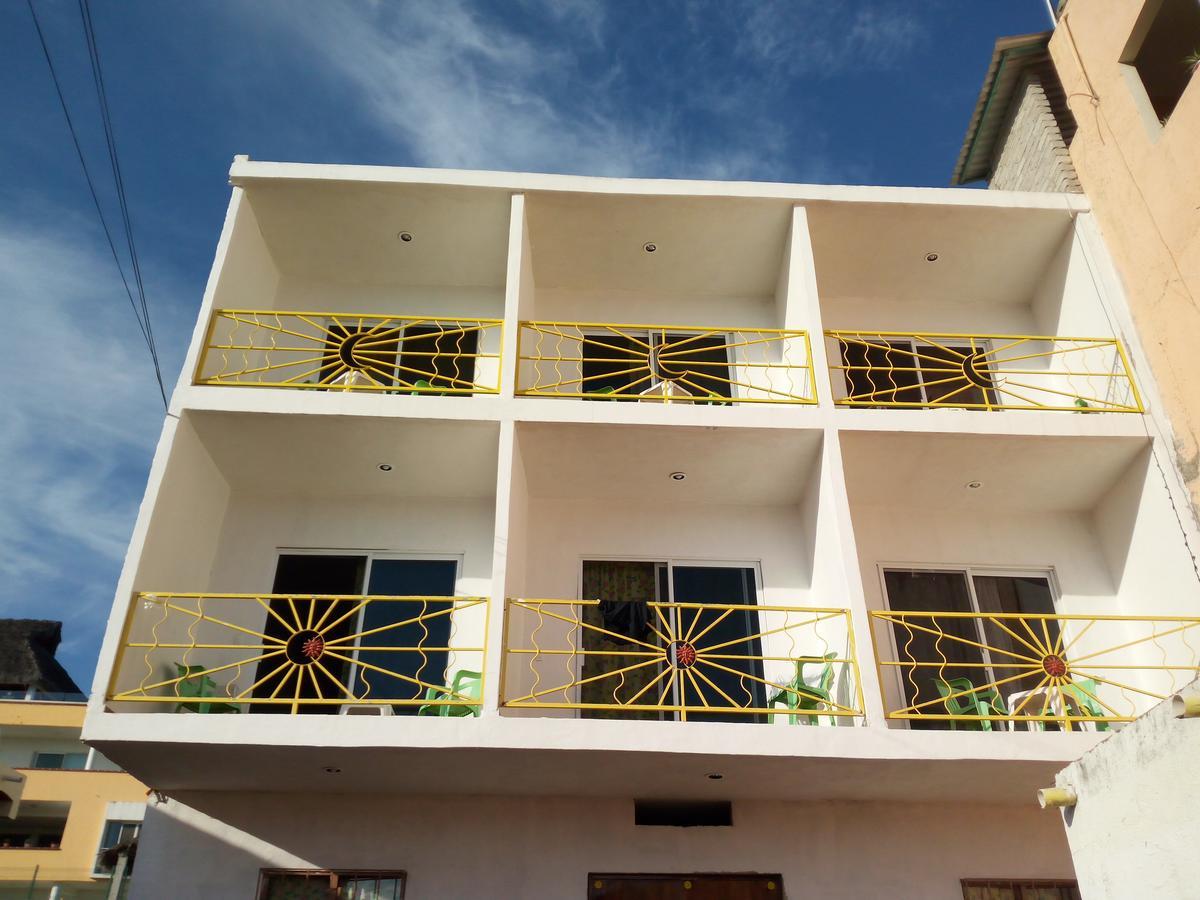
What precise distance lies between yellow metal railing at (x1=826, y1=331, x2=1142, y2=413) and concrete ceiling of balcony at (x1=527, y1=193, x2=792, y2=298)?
1.24 m

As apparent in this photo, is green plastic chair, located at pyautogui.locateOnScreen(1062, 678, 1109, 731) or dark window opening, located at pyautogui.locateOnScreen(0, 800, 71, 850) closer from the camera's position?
green plastic chair, located at pyautogui.locateOnScreen(1062, 678, 1109, 731)

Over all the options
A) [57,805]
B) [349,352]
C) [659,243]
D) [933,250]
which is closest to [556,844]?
[349,352]

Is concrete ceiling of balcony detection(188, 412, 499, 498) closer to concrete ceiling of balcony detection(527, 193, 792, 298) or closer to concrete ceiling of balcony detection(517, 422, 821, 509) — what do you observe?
concrete ceiling of balcony detection(517, 422, 821, 509)

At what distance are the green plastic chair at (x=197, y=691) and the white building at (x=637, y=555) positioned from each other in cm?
3

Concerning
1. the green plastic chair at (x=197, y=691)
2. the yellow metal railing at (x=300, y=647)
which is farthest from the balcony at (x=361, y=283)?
the green plastic chair at (x=197, y=691)

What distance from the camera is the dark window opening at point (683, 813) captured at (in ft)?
22.8

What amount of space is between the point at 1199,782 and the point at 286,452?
22.8 ft

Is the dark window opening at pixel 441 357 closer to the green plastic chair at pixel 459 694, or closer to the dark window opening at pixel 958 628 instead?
the green plastic chair at pixel 459 694

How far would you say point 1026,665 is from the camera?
7.37 metres

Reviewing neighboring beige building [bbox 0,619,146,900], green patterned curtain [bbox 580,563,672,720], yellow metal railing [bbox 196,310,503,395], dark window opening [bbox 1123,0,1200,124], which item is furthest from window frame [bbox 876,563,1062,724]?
neighboring beige building [bbox 0,619,146,900]

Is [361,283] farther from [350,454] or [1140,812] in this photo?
[1140,812]

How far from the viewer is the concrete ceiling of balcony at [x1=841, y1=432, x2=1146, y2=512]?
25.5ft

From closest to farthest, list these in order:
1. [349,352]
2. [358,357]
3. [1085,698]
→ [1085,698] < [349,352] < [358,357]

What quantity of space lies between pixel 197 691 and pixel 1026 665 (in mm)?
6664
